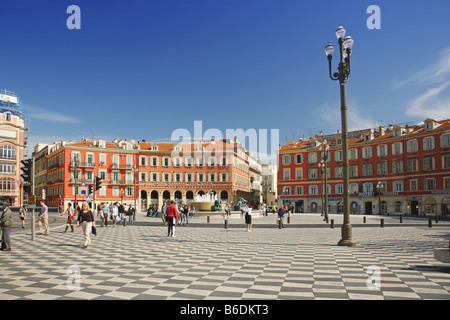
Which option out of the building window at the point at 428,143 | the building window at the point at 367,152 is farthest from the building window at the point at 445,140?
the building window at the point at 367,152

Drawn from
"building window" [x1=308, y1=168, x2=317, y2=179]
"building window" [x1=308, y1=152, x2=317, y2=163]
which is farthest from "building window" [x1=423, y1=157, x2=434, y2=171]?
"building window" [x1=308, y1=152, x2=317, y2=163]

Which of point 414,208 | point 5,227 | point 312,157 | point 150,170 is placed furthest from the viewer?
point 150,170

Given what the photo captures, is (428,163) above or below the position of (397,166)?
above

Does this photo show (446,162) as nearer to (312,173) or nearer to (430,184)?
(430,184)

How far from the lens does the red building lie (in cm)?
5481

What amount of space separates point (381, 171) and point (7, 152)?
6578 cm

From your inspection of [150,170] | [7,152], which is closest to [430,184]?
[150,170]

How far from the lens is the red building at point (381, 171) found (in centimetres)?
5481

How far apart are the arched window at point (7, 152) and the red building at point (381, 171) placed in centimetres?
4994

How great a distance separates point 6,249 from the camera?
47.4 ft

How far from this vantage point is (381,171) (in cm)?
6353

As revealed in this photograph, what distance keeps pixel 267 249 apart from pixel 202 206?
33.5 metres

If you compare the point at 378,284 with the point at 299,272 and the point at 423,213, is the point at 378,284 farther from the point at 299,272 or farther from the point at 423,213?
the point at 423,213

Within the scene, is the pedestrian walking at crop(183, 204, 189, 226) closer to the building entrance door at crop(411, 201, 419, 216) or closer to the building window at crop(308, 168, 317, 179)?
the building entrance door at crop(411, 201, 419, 216)
